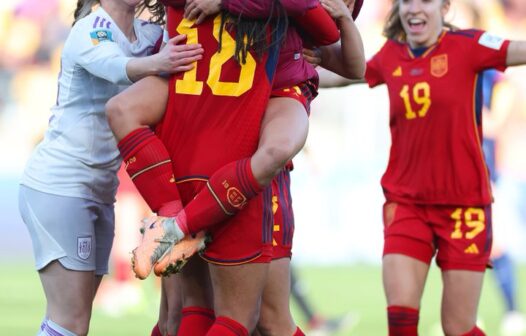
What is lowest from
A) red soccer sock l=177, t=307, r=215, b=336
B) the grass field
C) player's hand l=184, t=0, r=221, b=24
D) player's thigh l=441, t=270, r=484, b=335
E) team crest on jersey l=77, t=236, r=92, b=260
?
the grass field

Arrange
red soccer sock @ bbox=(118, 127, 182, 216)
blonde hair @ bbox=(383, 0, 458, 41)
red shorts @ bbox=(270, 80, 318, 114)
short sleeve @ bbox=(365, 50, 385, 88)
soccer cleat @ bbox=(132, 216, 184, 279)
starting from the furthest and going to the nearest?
blonde hair @ bbox=(383, 0, 458, 41) < short sleeve @ bbox=(365, 50, 385, 88) < red shorts @ bbox=(270, 80, 318, 114) < red soccer sock @ bbox=(118, 127, 182, 216) < soccer cleat @ bbox=(132, 216, 184, 279)

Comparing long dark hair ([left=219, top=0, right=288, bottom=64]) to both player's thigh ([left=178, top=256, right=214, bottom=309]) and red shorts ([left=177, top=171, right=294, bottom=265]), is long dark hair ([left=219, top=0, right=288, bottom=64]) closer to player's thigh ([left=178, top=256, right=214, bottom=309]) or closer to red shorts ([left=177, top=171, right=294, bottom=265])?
red shorts ([left=177, top=171, right=294, bottom=265])

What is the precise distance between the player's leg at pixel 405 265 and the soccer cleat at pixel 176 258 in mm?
1910

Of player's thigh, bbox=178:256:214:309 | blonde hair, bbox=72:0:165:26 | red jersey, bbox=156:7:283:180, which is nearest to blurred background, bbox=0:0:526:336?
blonde hair, bbox=72:0:165:26

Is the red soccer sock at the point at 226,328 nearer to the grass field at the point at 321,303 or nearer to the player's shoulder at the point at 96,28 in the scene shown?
the player's shoulder at the point at 96,28

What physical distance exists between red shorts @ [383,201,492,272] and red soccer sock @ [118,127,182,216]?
198 centimetres

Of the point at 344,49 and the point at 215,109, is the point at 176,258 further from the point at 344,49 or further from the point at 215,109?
the point at 344,49

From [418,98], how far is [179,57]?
6.93 feet

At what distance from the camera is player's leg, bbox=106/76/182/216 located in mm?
3549

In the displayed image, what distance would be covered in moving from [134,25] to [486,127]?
4604mm

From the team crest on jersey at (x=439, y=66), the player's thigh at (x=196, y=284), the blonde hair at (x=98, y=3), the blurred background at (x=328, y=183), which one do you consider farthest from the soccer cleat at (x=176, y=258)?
the blurred background at (x=328, y=183)

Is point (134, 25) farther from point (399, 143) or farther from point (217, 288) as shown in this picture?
point (399, 143)

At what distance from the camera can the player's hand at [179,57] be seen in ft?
11.8

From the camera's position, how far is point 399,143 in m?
5.54
